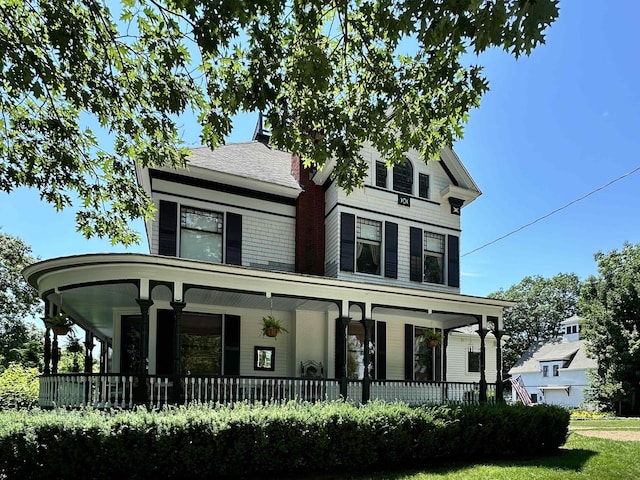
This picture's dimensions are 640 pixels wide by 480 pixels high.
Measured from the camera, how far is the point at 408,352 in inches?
634

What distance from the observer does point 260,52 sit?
632 centimetres

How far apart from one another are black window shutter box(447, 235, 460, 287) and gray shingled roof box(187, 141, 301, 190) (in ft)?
17.1

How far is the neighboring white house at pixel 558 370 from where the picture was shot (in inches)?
1679

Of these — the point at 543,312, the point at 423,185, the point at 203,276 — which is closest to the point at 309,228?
the point at 423,185

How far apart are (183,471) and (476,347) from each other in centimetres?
1620

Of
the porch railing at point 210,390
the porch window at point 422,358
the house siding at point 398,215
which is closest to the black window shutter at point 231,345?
the porch railing at point 210,390

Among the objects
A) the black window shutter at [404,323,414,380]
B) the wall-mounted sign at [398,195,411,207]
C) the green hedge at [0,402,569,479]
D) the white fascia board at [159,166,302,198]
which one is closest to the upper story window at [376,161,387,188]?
the wall-mounted sign at [398,195,411,207]

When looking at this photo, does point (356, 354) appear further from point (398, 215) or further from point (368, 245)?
point (398, 215)

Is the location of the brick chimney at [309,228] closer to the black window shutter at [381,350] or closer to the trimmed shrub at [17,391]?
the black window shutter at [381,350]

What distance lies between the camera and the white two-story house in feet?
37.0

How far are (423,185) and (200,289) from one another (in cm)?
815

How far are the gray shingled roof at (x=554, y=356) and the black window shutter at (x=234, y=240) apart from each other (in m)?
35.1

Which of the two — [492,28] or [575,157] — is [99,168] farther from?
[575,157]

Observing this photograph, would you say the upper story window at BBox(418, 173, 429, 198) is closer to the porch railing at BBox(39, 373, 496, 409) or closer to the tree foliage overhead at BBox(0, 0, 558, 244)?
the porch railing at BBox(39, 373, 496, 409)
